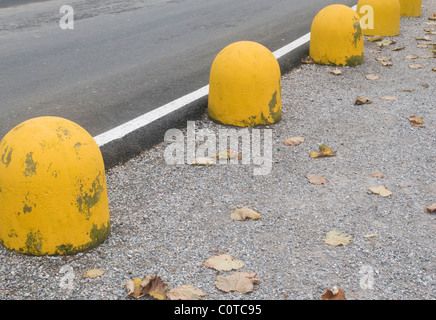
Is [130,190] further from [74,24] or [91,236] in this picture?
[74,24]

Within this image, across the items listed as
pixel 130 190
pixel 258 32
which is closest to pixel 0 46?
pixel 258 32

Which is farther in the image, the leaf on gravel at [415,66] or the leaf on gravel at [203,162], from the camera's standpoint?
the leaf on gravel at [415,66]

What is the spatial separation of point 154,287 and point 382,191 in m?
1.79

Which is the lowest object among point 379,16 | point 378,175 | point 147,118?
point 378,175

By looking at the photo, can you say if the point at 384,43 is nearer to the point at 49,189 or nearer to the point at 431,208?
the point at 431,208

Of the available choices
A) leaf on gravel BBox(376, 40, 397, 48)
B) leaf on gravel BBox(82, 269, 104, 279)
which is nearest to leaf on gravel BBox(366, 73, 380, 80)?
leaf on gravel BBox(376, 40, 397, 48)

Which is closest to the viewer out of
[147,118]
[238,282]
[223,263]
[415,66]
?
[238,282]

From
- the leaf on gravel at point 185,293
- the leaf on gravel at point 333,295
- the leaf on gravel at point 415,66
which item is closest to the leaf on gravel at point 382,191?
the leaf on gravel at point 333,295

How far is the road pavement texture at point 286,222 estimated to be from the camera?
9.14 feet

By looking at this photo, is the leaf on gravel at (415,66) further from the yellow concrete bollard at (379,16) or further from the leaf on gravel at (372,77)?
the yellow concrete bollard at (379,16)

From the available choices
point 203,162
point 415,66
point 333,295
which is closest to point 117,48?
point 415,66

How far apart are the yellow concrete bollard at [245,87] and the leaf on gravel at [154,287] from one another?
7.42 feet

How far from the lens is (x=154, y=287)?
8.91ft

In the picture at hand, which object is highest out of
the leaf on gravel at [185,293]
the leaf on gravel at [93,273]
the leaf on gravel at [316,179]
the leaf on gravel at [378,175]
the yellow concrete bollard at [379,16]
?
the yellow concrete bollard at [379,16]
